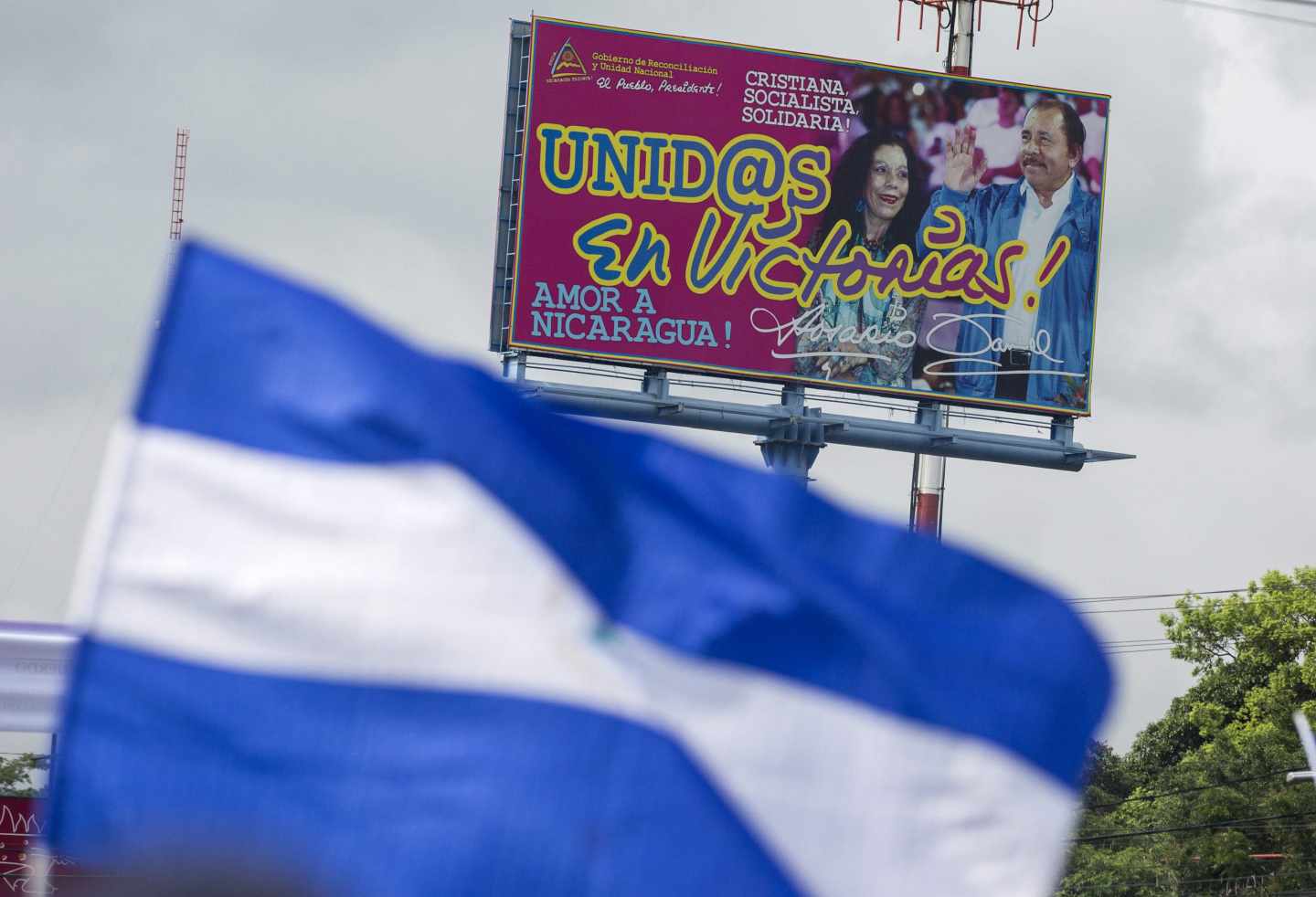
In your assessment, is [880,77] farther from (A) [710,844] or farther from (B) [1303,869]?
(A) [710,844]

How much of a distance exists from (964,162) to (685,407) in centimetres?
560

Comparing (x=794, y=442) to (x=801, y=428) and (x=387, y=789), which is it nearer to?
(x=801, y=428)

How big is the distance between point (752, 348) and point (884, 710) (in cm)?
2400

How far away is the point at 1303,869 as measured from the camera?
112 feet

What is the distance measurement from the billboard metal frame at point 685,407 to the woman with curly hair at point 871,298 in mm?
527

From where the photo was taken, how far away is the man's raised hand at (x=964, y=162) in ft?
95.5

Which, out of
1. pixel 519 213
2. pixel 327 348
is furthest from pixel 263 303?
pixel 519 213

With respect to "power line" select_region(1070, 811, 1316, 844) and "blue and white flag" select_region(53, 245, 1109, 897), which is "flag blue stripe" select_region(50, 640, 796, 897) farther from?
"power line" select_region(1070, 811, 1316, 844)

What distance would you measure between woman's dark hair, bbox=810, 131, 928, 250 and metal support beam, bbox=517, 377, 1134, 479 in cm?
244

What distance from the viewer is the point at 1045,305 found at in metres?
29.2

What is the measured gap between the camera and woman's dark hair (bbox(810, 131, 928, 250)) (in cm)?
2859

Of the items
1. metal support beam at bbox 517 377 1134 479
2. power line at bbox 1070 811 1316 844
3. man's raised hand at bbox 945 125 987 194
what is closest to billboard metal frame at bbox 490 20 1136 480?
metal support beam at bbox 517 377 1134 479
